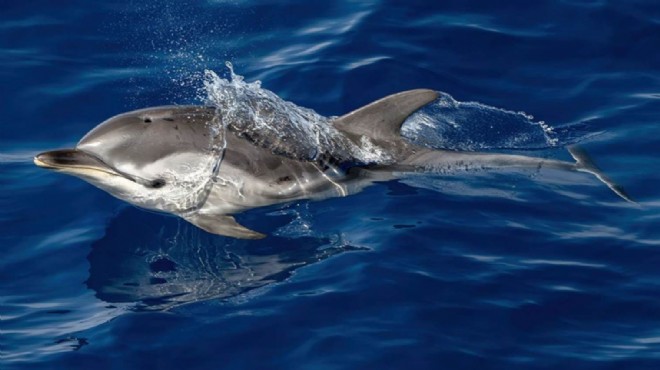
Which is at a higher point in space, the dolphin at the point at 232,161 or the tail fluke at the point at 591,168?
the dolphin at the point at 232,161

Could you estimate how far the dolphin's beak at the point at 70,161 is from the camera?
10172 millimetres

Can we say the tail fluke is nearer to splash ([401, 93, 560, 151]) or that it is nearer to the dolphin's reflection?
splash ([401, 93, 560, 151])

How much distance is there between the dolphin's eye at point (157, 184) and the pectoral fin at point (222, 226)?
0.42 metres

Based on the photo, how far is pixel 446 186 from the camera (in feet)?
38.2

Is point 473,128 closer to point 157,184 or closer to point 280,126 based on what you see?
point 280,126

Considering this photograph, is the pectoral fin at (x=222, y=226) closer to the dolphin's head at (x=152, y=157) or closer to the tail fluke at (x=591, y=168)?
the dolphin's head at (x=152, y=157)

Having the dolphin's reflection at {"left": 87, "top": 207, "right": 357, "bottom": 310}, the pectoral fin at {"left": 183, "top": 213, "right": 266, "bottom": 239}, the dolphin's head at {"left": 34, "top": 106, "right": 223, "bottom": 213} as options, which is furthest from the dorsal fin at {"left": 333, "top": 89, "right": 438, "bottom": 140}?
the pectoral fin at {"left": 183, "top": 213, "right": 266, "bottom": 239}

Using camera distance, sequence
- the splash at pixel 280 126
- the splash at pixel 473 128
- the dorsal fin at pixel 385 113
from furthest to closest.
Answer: the splash at pixel 473 128
the dorsal fin at pixel 385 113
the splash at pixel 280 126

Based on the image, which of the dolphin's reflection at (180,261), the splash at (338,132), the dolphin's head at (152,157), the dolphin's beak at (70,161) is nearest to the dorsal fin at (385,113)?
the splash at (338,132)

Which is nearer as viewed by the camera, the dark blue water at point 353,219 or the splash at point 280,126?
the dark blue water at point 353,219

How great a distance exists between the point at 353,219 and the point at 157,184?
6.11 ft

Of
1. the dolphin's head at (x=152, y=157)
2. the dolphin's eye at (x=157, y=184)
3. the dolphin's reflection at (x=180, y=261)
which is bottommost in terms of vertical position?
the dolphin's reflection at (x=180, y=261)

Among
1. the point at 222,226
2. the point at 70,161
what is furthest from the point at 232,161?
the point at 70,161

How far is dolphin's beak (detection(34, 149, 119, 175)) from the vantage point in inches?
400
